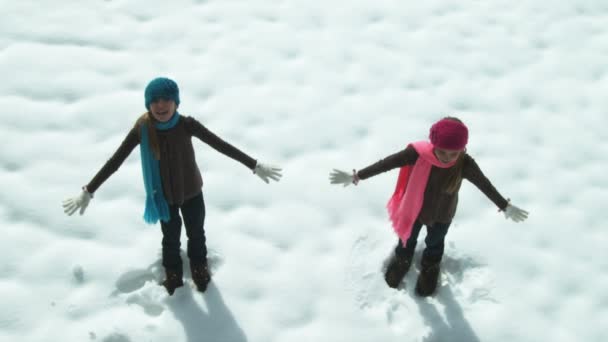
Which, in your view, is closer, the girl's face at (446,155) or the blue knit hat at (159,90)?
the blue knit hat at (159,90)

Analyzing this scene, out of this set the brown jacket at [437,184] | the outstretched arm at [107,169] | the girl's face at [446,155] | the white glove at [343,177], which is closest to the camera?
the girl's face at [446,155]

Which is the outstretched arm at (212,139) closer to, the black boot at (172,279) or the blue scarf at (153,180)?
the blue scarf at (153,180)

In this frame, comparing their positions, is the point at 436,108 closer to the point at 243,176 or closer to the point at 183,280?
the point at 243,176

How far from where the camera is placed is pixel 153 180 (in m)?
3.36

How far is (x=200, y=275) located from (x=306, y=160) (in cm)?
136

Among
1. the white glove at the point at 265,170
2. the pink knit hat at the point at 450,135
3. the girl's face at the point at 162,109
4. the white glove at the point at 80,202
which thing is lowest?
the pink knit hat at the point at 450,135

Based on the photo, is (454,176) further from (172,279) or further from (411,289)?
(172,279)

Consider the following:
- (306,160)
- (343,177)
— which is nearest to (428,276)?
(343,177)

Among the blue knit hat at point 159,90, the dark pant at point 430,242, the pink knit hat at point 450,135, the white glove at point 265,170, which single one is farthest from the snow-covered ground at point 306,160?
the blue knit hat at point 159,90

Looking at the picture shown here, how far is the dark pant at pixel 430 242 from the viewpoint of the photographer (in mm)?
3650

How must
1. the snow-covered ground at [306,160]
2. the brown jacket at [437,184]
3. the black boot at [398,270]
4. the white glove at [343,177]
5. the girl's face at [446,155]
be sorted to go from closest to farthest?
the girl's face at [446,155] < the brown jacket at [437,184] < the white glove at [343,177] < the snow-covered ground at [306,160] < the black boot at [398,270]

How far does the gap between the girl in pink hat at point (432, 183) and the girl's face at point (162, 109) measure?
100 centimetres

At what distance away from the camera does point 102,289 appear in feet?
12.4

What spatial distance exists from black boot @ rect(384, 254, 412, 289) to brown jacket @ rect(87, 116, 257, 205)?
1.22 m
